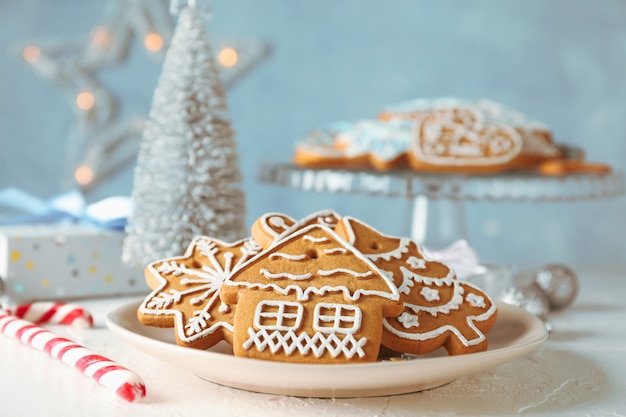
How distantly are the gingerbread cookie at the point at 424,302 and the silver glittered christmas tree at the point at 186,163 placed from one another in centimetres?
30

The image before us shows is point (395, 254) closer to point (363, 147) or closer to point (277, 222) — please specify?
point (277, 222)

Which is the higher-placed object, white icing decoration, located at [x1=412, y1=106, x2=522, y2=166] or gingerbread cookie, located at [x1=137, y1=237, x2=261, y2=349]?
white icing decoration, located at [x1=412, y1=106, x2=522, y2=166]

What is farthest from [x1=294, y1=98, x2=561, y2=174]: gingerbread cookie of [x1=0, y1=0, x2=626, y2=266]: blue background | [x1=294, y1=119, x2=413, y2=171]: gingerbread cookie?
[x1=0, y1=0, x2=626, y2=266]: blue background

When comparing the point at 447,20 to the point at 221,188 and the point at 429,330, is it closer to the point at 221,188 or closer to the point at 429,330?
the point at 221,188

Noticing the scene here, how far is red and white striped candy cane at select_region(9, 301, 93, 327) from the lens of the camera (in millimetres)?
828

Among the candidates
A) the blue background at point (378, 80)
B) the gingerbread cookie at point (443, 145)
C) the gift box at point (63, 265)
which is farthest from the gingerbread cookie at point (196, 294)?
the blue background at point (378, 80)

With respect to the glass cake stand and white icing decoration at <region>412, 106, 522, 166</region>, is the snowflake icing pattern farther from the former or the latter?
white icing decoration at <region>412, 106, 522, 166</region>

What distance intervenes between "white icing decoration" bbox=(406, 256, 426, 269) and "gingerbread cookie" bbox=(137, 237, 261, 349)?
130 millimetres

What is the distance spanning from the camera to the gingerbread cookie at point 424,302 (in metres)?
0.57

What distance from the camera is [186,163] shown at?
3.03 feet

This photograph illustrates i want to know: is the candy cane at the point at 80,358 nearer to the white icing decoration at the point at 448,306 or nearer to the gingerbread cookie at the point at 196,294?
the gingerbread cookie at the point at 196,294

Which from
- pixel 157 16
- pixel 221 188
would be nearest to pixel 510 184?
pixel 221 188

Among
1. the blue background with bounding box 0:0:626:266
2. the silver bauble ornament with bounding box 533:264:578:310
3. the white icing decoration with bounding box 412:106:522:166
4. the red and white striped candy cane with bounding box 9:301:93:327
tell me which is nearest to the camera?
the red and white striped candy cane with bounding box 9:301:93:327

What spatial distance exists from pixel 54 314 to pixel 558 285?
0.59m
